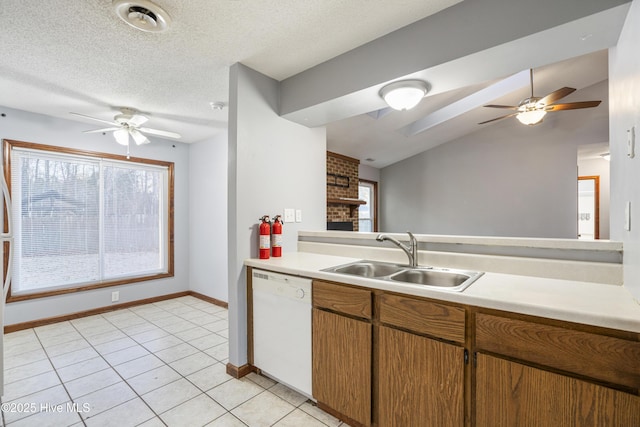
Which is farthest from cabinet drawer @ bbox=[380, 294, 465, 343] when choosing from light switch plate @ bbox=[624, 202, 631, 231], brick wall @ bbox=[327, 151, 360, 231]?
brick wall @ bbox=[327, 151, 360, 231]

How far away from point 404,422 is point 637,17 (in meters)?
2.00

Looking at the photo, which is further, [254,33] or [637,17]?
[254,33]

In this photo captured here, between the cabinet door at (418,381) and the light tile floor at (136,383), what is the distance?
1.56 feet

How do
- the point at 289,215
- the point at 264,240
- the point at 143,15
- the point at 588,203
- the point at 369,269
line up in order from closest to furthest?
the point at 143,15
the point at 369,269
the point at 264,240
the point at 289,215
the point at 588,203

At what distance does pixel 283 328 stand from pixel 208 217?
2.66 metres

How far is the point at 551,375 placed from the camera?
1039 mm

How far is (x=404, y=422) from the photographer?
1.38m

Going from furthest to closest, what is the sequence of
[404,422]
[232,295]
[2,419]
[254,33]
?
[232,295] < [254,33] < [2,419] < [404,422]

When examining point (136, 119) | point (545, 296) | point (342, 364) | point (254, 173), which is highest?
point (136, 119)

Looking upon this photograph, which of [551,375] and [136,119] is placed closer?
[551,375]

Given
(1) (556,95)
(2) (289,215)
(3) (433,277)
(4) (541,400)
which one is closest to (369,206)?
(1) (556,95)

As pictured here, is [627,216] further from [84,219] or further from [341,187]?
[84,219]

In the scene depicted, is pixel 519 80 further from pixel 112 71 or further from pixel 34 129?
pixel 34 129

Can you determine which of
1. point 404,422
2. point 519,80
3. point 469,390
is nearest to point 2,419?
point 404,422
